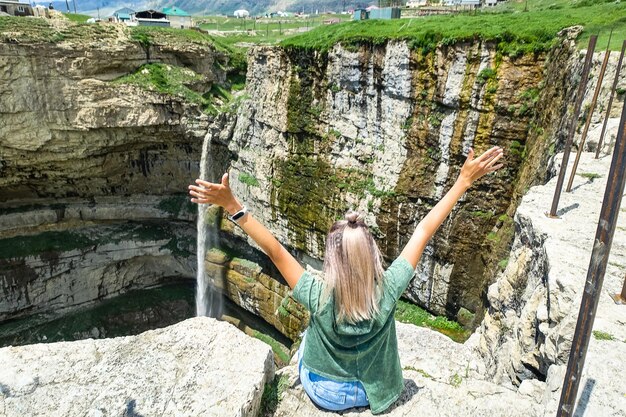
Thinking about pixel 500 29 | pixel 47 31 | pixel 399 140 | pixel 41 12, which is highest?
pixel 41 12

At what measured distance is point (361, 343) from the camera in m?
2.61

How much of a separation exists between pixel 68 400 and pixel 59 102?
17.2 metres

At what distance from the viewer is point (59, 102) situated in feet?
53.6

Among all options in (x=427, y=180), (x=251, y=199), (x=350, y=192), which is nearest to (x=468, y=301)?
(x=427, y=180)

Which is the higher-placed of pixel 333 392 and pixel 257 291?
pixel 333 392

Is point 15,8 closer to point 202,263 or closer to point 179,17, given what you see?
point 202,263

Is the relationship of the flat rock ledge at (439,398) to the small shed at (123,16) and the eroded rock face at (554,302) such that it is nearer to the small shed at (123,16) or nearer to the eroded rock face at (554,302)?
the eroded rock face at (554,302)

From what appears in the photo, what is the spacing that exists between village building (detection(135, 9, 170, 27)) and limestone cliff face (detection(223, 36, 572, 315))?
16.6 m

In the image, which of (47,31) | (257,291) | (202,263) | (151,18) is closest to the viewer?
(47,31)

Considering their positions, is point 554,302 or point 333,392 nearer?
point 333,392

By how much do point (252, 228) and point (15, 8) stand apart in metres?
27.8

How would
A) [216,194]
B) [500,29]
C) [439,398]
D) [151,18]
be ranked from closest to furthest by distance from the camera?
[216,194] < [439,398] < [500,29] < [151,18]

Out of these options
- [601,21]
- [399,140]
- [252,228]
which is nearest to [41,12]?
[399,140]

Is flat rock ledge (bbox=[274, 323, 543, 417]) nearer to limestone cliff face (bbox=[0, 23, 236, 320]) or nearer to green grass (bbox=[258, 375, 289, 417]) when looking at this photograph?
green grass (bbox=[258, 375, 289, 417])
